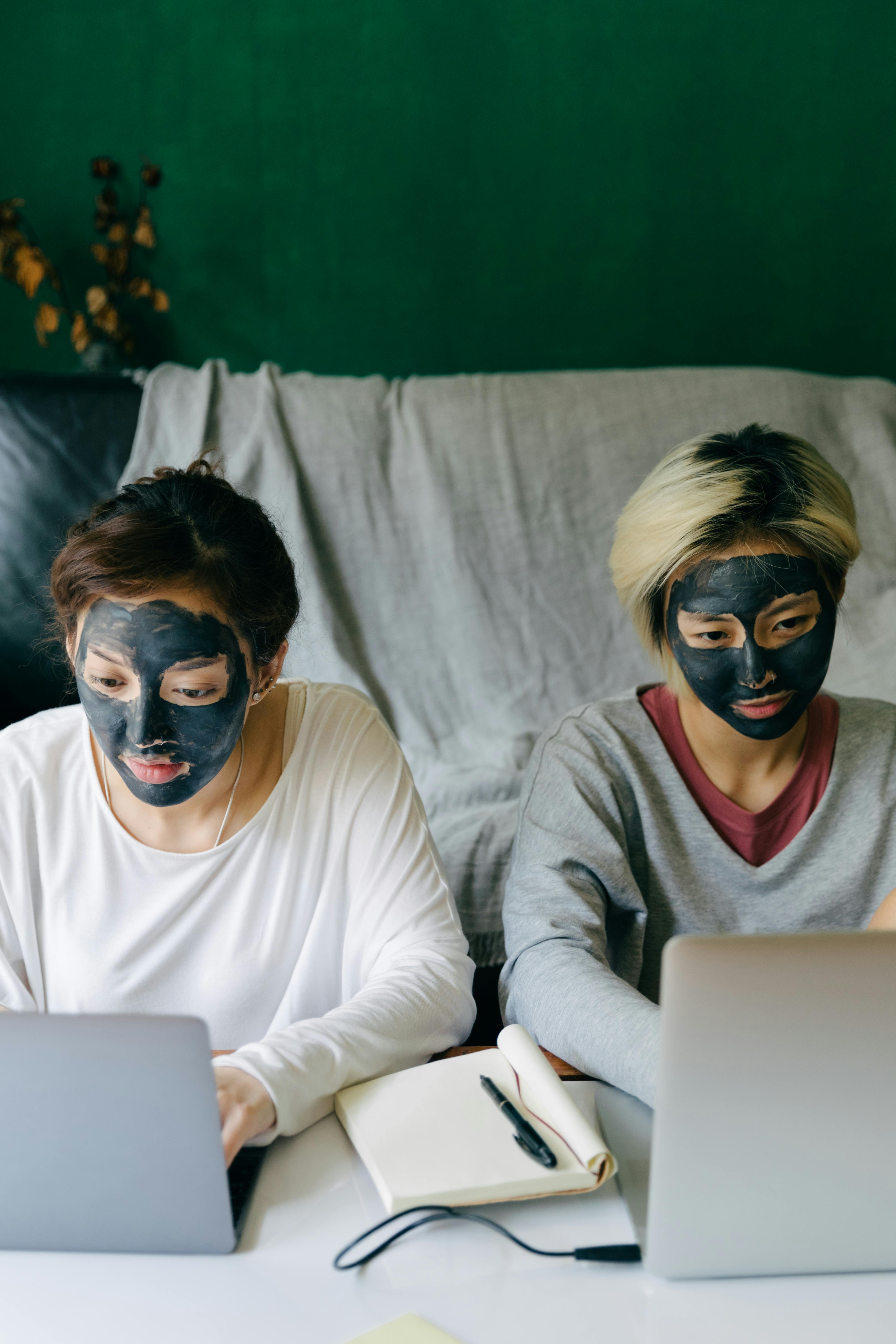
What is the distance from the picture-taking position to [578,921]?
1.10m

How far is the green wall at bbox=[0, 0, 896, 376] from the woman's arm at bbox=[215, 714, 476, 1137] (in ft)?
5.70

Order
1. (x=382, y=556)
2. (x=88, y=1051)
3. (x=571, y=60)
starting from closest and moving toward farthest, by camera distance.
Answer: (x=88, y=1051), (x=382, y=556), (x=571, y=60)

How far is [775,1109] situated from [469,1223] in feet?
0.72

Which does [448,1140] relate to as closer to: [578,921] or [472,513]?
[578,921]

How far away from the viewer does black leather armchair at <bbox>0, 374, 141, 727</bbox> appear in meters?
2.01

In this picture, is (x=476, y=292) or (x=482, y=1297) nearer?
(x=482, y=1297)

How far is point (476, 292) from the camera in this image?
2.65 meters

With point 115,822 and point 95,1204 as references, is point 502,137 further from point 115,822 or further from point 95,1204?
point 95,1204

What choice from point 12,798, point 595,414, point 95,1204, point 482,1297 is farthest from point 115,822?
point 595,414

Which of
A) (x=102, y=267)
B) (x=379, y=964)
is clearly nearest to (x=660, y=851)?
(x=379, y=964)

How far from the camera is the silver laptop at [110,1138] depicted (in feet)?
2.06

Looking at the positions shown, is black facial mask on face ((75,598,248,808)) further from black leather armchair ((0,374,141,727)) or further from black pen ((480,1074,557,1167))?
black leather armchair ((0,374,141,727))

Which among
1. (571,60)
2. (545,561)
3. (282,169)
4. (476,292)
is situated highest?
(571,60)

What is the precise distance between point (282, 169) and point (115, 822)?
6.35 ft
